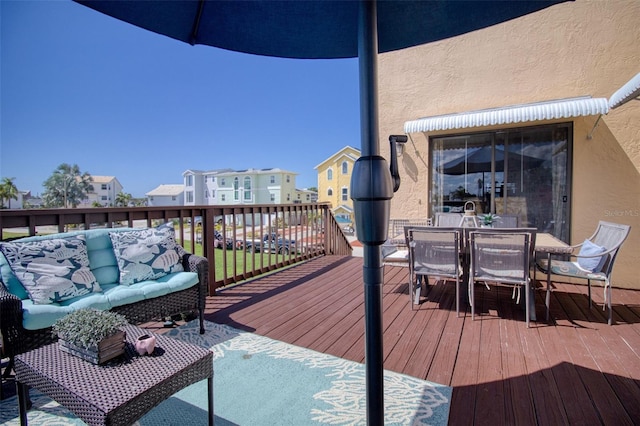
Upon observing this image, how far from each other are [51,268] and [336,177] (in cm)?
2634

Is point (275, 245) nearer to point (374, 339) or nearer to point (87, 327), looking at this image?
point (87, 327)

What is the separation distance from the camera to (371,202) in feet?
2.95

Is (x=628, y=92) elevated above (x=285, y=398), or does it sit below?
above

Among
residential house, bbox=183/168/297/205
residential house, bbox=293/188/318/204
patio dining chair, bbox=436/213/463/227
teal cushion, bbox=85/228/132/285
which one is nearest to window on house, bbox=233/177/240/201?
residential house, bbox=183/168/297/205

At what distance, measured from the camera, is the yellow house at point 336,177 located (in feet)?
88.8

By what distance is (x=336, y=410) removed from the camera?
1879 mm

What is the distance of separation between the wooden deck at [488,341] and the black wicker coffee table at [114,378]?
4.49 ft

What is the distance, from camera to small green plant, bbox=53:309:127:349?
4.65 feet

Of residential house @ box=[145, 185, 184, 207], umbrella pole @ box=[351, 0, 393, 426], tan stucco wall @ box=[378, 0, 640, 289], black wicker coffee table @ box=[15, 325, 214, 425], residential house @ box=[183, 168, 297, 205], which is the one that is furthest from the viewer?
residential house @ box=[145, 185, 184, 207]

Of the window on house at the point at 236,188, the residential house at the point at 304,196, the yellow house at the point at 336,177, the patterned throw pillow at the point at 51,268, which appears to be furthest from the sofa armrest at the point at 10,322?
the window on house at the point at 236,188

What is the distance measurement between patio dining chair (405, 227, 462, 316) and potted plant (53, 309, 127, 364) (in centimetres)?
283

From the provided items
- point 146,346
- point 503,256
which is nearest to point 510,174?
point 503,256

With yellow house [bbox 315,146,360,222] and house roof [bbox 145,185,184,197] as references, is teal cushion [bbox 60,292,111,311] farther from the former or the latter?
house roof [bbox 145,185,184,197]

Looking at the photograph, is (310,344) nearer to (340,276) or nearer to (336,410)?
(336,410)
